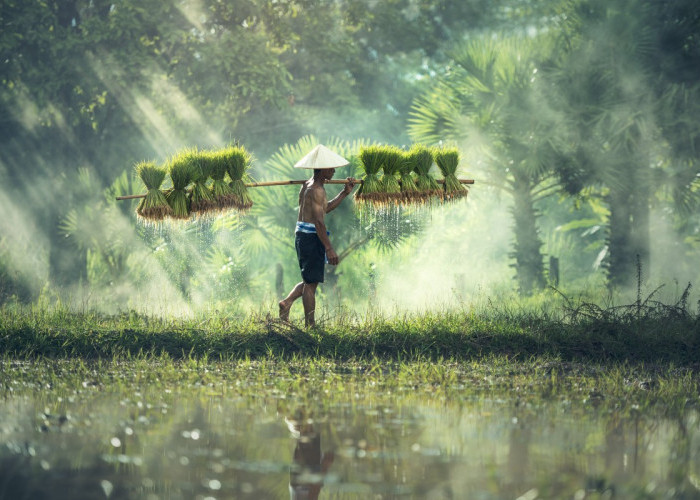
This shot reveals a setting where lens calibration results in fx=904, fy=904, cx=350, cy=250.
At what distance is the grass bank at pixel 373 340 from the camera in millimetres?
9250

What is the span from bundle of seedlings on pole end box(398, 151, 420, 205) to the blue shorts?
47.2 inches

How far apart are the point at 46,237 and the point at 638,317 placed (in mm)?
14747

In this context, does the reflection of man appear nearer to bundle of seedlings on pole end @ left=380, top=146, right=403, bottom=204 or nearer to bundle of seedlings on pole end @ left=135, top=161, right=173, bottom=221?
bundle of seedlings on pole end @ left=380, top=146, right=403, bottom=204

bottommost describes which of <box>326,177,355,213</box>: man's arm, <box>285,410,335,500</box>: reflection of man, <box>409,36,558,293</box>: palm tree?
<box>285,410,335,500</box>: reflection of man

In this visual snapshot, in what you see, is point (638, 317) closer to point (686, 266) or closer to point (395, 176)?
point (395, 176)

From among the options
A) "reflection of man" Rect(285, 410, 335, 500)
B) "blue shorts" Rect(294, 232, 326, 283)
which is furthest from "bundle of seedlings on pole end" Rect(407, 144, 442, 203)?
"reflection of man" Rect(285, 410, 335, 500)

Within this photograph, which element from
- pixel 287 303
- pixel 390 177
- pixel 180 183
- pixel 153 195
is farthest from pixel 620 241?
pixel 153 195

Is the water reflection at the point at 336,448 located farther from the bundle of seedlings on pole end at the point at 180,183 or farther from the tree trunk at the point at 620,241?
the tree trunk at the point at 620,241

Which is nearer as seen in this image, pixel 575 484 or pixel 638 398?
pixel 575 484

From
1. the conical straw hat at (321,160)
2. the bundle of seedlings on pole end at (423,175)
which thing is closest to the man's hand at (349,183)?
the conical straw hat at (321,160)

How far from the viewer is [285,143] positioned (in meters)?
20.1

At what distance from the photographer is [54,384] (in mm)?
7594

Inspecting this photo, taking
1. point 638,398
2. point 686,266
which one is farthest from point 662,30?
point 638,398

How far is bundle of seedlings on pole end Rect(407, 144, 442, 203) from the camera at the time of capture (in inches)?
420
